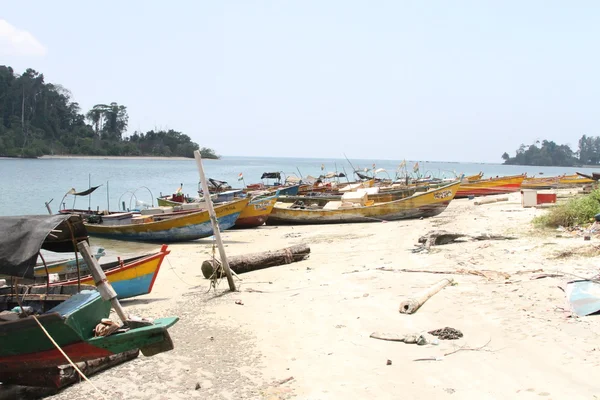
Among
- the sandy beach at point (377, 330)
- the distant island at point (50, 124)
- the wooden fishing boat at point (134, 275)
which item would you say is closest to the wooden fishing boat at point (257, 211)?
the sandy beach at point (377, 330)

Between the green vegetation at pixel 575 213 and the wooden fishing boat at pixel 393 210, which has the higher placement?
the green vegetation at pixel 575 213

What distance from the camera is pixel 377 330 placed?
6789 millimetres

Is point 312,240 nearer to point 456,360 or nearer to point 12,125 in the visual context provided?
point 456,360

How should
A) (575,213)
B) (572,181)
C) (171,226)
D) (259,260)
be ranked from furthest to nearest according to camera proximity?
(572,181) → (171,226) → (575,213) → (259,260)

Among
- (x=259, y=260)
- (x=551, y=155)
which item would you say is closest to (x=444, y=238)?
(x=259, y=260)

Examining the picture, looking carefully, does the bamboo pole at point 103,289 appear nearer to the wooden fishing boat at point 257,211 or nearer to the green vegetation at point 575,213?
the green vegetation at point 575,213

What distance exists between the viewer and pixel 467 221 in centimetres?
1738

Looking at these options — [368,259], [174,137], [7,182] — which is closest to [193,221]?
[368,259]

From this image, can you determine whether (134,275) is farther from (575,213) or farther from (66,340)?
(575,213)

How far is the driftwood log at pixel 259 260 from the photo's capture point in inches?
434

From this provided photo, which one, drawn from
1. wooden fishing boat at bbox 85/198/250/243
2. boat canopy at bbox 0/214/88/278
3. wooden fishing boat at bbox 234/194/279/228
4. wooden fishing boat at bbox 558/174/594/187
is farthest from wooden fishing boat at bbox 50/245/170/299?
wooden fishing boat at bbox 558/174/594/187

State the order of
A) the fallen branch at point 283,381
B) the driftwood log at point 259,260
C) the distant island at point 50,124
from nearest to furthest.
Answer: the fallen branch at point 283,381
the driftwood log at point 259,260
the distant island at point 50,124

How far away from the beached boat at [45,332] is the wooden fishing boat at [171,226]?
12483 mm

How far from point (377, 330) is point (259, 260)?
17.3ft
